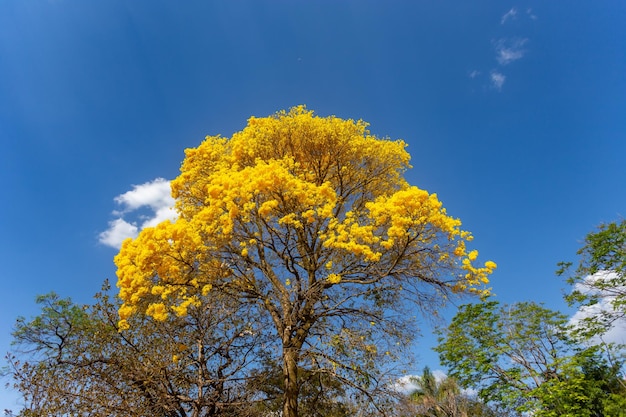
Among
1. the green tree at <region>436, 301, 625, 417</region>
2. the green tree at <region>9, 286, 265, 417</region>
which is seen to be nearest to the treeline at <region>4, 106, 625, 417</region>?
the green tree at <region>9, 286, 265, 417</region>

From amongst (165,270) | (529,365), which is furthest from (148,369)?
(529,365)

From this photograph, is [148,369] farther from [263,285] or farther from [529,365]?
[529,365]

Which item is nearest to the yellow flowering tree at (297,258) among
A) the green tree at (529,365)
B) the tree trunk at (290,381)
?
the tree trunk at (290,381)

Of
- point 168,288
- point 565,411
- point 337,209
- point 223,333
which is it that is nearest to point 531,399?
point 565,411

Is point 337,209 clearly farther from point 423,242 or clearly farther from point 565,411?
point 565,411

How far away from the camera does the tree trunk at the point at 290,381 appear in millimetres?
7785

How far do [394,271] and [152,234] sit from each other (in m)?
5.38

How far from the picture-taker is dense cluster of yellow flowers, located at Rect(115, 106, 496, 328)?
772 cm

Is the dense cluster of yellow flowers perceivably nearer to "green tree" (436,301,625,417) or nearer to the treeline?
the treeline

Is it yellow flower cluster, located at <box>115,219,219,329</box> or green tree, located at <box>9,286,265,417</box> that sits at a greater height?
yellow flower cluster, located at <box>115,219,219,329</box>

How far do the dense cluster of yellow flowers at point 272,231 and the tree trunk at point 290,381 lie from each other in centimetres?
146

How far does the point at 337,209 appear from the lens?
10.1 m

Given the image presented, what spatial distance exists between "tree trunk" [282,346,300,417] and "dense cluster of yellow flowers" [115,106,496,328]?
1460 millimetres

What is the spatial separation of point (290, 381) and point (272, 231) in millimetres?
3236
